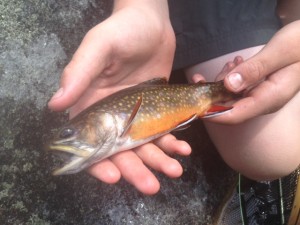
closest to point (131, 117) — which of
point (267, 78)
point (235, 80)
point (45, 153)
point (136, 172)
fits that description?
point (136, 172)

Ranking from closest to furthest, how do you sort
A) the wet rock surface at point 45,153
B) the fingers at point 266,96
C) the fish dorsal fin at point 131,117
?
the fish dorsal fin at point 131,117 → the fingers at point 266,96 → the wet rock surface at point 45,153

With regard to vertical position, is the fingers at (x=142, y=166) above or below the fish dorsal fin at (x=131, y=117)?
below

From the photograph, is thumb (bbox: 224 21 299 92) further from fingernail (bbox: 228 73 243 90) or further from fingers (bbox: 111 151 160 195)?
fingers (bbox: 111 151 160 195)

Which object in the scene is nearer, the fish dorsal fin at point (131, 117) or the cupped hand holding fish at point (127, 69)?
the cupped hand holding fish at point (127, 69)

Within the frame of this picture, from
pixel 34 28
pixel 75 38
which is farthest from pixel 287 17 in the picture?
pixel 34 28

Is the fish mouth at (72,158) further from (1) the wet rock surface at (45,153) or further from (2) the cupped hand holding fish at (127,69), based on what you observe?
(1) the wet rock surface at (45,153)

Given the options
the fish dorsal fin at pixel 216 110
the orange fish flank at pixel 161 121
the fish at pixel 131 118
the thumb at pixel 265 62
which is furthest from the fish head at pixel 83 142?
the thumb at pixel 265 62

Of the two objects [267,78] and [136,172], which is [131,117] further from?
[267,78]

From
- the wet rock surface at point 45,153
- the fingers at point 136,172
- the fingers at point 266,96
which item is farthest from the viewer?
the wet rock surface at point 45,153
